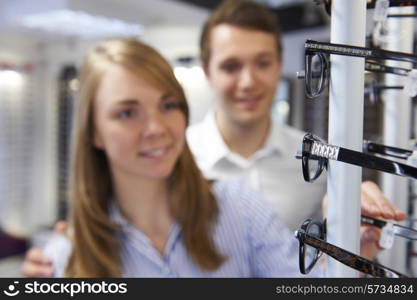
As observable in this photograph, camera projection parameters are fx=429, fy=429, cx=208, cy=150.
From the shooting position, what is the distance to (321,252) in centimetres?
27

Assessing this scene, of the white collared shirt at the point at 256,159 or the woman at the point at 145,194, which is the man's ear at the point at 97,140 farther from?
the white collared shirt at the point at 256,159

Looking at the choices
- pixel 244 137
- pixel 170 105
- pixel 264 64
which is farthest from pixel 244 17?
pixel 170 105

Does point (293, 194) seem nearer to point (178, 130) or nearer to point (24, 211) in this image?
point (178, 130)

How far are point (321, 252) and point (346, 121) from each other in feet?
0.27

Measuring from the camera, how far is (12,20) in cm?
248

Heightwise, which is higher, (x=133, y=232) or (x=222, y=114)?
(x=222, y=114)

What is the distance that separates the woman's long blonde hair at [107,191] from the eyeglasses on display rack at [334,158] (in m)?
0.35

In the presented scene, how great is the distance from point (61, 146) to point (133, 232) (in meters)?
3.10

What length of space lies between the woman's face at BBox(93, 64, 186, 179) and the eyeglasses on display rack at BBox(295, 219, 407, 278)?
331 mm

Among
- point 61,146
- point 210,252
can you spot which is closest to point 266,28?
point 210,252

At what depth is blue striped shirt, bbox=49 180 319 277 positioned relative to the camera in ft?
2.25

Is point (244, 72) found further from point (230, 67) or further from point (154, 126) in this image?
point (154, 126)

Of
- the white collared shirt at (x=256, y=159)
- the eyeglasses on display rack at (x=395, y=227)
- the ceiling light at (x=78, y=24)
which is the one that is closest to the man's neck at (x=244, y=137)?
the white collared shirt at (x=256, y=159)

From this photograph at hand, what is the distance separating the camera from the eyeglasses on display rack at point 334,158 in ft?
0.77
